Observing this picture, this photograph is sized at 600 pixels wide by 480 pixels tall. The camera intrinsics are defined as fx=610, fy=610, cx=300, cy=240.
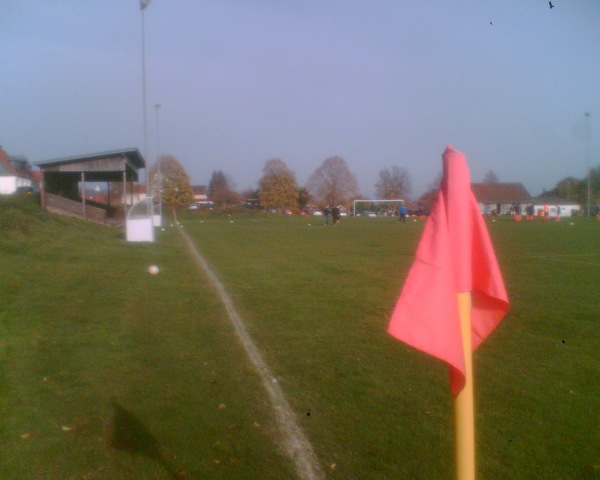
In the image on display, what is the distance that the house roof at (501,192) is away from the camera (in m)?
86.8

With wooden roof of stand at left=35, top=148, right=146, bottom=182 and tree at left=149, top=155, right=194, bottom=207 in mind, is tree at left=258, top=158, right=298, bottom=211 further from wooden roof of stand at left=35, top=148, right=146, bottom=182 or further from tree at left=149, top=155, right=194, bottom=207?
wooden roof of stand at left=35, top=148, right=146, bottom=182

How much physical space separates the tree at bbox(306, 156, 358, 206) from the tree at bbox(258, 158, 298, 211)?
12.8 ft

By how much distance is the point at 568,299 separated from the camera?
11375 millimetres

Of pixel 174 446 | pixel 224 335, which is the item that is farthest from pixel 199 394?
pixel 224 335

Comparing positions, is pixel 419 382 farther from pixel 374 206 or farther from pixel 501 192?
pixel 374 206

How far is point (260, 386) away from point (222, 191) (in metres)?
108

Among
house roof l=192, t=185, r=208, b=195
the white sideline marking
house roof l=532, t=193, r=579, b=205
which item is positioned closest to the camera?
the white sideline marking

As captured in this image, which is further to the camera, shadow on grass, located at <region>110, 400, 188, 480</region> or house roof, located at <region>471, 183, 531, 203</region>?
house roof, located at <region>471, 183, 531, 203</region>

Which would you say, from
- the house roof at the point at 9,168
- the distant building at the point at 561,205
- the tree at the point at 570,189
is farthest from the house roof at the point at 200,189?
the distant building at the point at 561,205

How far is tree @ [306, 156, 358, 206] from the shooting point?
104m

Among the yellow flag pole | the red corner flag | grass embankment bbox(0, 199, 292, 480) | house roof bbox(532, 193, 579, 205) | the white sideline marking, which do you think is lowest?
grass embankment bbox(0, 199, 292, 480)

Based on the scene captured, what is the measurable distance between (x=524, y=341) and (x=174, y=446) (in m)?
5.09

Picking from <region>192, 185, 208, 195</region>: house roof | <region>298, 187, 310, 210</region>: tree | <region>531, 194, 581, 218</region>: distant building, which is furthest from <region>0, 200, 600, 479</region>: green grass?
<region>192, 185, 208, 195</region>: house roof

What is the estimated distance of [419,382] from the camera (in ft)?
20.4
